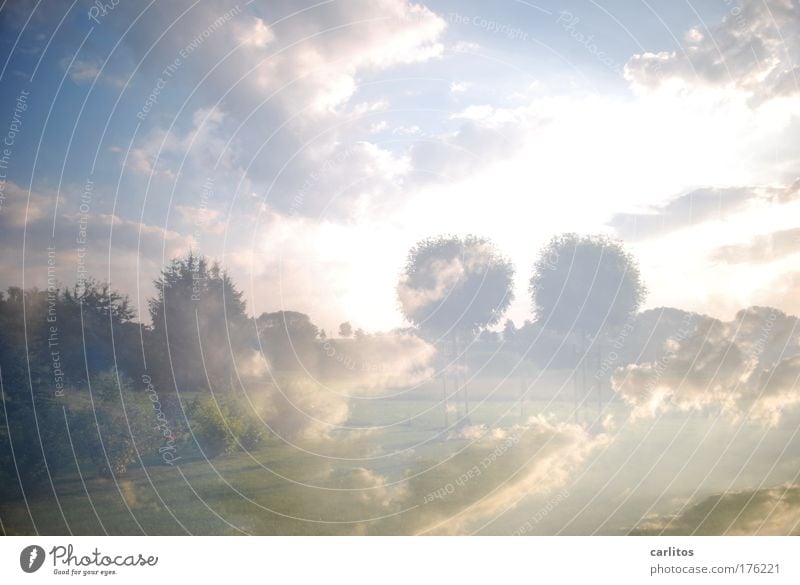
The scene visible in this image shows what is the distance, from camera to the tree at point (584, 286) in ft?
30.9

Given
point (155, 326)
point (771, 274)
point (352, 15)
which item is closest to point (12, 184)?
point (155, 326)

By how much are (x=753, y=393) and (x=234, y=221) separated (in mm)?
8361

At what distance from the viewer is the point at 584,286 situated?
9.55 meters

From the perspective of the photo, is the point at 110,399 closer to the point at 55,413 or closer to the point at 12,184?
the point at 55,413

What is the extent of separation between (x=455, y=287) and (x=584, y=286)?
2.00 meters

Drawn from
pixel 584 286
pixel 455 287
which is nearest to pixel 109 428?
pixel 455 287

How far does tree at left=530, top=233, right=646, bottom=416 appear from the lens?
9.42 meters

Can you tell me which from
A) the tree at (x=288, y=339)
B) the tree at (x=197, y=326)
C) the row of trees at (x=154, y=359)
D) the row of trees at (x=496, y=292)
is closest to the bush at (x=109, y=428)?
the row of trees at (x=154, y=359)

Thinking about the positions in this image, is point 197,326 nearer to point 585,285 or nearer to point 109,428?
point 109,428

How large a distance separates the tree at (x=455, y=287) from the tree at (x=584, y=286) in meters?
0.60

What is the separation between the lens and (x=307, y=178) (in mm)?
9461

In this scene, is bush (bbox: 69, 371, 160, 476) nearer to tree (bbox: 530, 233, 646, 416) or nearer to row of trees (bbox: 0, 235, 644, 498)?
row of trees (bbox: 0, 235, 644, 498)

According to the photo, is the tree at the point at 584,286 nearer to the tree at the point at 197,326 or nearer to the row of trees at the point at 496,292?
the row of trees at the point at 496,292

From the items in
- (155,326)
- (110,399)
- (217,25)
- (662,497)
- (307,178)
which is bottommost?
(662,497)
